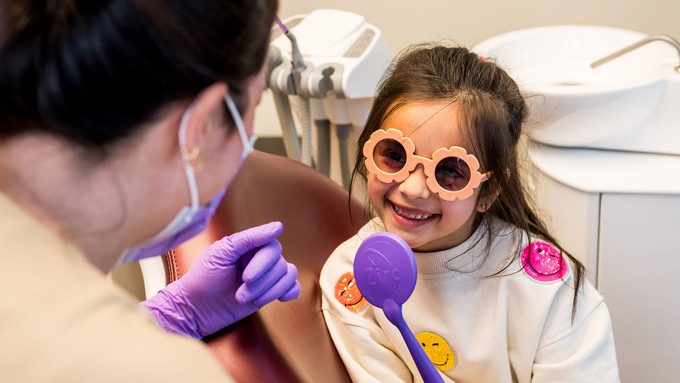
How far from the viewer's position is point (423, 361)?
1.01 meters

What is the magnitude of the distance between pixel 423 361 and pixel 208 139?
0.52 m

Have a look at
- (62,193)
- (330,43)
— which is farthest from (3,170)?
(330,43)

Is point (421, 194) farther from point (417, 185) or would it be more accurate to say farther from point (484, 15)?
point (484, 15)

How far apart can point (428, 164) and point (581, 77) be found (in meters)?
1.04

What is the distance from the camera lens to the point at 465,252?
1143 mm

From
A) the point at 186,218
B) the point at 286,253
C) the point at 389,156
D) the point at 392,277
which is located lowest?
the point at 286,253

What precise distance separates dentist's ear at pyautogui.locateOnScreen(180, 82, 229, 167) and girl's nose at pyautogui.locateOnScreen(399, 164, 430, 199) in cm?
42

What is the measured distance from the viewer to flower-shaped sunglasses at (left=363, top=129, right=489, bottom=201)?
3.33 ft

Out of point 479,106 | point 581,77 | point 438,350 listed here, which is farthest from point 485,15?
point 438,350

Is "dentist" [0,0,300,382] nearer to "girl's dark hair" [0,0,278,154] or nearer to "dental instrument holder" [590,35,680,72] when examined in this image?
"girl's dark hair" [0,0,278,154]

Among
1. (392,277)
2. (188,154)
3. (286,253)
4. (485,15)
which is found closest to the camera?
(188,154)

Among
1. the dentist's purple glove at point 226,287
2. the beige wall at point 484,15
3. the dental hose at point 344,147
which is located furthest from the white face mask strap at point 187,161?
the beige wall at point 484,15

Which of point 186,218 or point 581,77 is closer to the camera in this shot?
point 186,218

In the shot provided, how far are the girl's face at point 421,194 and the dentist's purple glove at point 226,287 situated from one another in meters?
0.18
